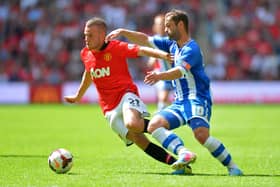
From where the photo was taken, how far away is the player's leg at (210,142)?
8859 mm

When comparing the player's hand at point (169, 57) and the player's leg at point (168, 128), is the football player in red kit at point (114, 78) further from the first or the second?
the player's leg at point (168, 128)

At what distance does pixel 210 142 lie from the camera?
886 cm

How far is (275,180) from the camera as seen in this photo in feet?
28.0

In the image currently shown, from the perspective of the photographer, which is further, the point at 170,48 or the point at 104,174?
the point at 170,48

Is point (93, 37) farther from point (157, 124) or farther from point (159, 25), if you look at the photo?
point (159, 25)

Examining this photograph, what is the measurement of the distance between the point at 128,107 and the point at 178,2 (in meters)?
22.3

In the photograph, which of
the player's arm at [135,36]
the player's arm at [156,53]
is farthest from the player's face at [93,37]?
the player's arm at [156,53]

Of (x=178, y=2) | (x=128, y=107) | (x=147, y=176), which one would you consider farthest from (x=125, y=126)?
(x=178, y=2)

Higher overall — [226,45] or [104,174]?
[104,174]

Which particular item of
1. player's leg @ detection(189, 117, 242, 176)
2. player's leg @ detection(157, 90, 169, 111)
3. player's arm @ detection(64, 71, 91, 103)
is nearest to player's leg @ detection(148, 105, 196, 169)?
player's leg @ detection(189, 117, 242, 176)

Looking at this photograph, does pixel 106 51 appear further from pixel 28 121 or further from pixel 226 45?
pixel 226 45

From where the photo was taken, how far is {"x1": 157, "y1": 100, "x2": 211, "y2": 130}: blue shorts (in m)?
9.01

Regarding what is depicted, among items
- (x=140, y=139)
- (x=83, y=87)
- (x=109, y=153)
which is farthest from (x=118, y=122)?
(x=109, y=153)

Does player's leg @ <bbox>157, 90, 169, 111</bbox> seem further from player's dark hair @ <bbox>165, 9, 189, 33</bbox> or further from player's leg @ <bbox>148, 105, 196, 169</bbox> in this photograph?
player's dark hair @ <bbox>165, 9, 189, 33</bbox>
